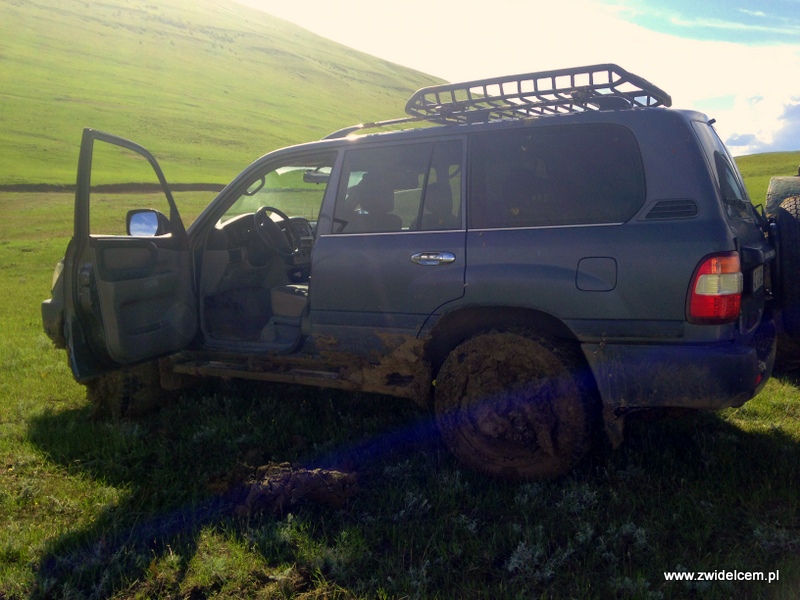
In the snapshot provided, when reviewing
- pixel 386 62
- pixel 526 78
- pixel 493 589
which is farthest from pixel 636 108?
pixel 386 62

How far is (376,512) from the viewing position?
3.51 m

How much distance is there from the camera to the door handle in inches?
149

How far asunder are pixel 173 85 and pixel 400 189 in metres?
86.3

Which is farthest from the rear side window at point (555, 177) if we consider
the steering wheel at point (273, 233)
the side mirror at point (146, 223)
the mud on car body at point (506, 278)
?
the side mirror at point (146, 223)

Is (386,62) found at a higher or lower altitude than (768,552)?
higher

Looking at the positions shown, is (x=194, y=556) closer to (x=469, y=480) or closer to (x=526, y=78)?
(x=469, y=480)

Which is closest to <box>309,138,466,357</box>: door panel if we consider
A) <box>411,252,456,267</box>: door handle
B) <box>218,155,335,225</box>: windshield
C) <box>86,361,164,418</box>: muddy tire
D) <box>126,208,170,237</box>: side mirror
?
<box>411,252,456,267</box>: door handle

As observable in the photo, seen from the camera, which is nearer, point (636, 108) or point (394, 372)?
point (636, 108)

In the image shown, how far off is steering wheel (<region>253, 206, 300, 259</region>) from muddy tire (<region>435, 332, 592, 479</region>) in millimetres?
2185

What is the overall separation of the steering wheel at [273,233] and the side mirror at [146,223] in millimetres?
723

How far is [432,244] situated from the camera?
3.87 metres

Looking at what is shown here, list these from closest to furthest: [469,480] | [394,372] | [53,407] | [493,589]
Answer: [493,589], [469,480], [394,372], [53,407]

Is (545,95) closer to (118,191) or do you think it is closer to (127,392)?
(127,392)

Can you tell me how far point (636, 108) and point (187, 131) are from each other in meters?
61.4
